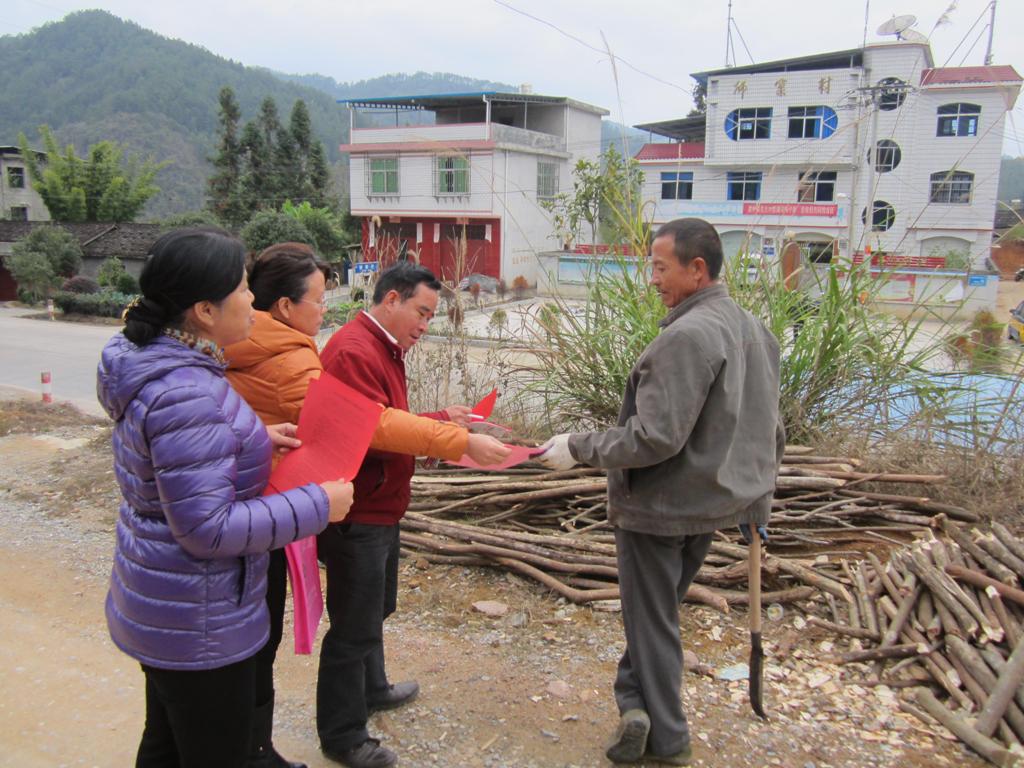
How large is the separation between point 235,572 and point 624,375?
344 centimetres

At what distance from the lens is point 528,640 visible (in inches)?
134

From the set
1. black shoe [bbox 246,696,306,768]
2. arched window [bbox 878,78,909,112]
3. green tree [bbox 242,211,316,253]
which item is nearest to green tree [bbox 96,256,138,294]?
green tree [bbox 242,211,316,253]

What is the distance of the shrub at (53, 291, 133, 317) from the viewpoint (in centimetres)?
2647

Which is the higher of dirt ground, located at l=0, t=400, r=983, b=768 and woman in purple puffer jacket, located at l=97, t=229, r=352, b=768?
woman in purple puffer jacket, located at l=97, t=229, r=352, b=768

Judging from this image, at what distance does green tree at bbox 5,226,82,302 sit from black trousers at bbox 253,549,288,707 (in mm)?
30889

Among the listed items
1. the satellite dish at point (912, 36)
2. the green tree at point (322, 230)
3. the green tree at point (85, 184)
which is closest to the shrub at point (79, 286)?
the green tree at point (322, 230)

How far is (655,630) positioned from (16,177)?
51.3m

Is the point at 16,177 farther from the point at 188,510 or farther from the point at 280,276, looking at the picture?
the point at 188,510

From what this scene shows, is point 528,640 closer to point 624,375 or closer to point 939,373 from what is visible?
point 624,375

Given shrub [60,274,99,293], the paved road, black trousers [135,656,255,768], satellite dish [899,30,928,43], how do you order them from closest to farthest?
black trousers [135,656,255,768] → satellite dish [899,30,928,43] → the paved road → shrub [60,274,99,293]

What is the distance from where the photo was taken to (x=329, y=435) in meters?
1.99

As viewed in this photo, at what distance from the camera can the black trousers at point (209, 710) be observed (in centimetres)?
177

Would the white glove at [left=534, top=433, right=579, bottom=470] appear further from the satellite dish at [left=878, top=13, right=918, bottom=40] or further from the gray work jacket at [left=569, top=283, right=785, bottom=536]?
the satellite dish at [left=878, top=13, right=918, bottom=40]

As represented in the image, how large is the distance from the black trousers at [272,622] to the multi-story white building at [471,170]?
27.7 m
